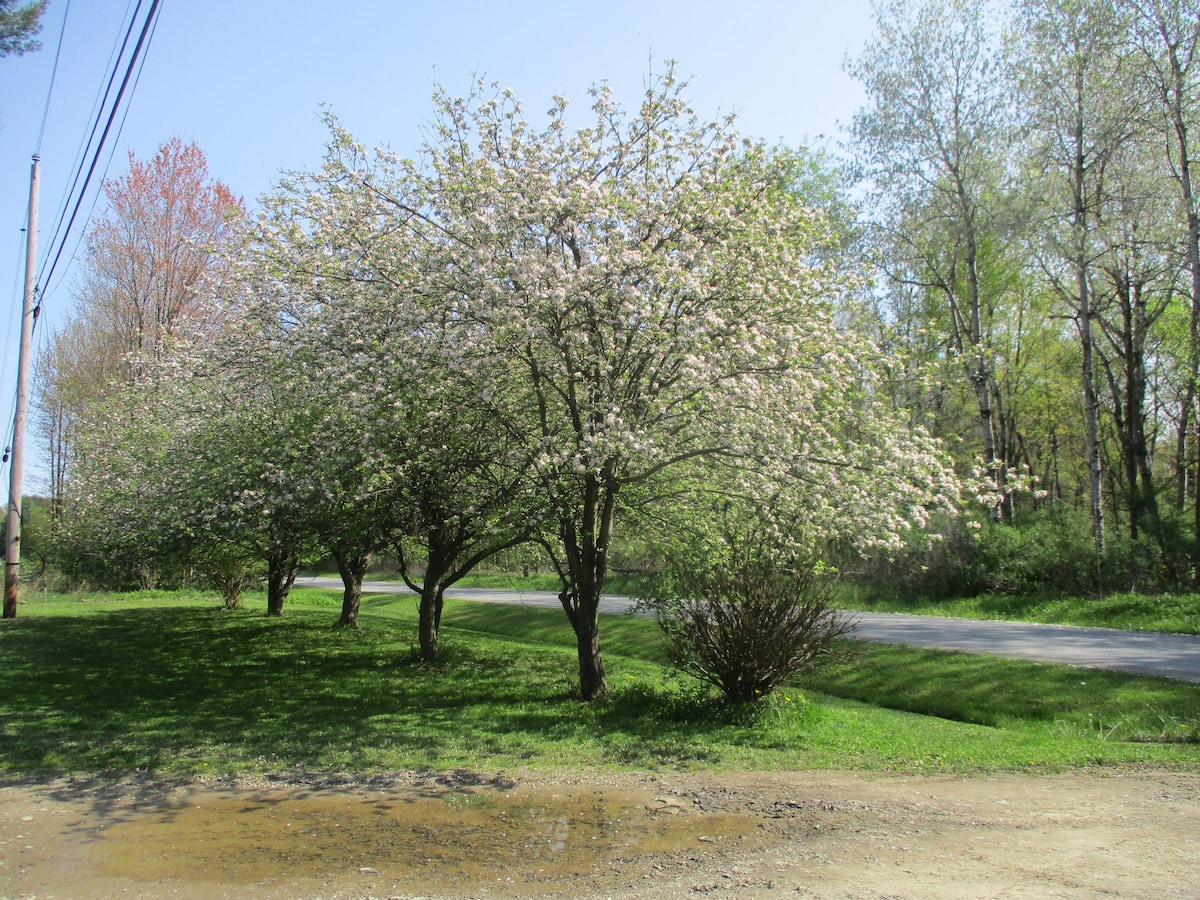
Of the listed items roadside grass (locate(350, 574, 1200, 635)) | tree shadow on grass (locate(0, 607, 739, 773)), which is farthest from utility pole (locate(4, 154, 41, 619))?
roadside grass (locate(350, 574, 1200, 635))

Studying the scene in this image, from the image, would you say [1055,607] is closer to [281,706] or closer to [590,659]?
[590,659]

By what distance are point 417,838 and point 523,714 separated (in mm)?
4280

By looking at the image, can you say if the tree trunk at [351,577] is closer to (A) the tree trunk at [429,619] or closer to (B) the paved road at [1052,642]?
(A) the tree trunk at [429,619]

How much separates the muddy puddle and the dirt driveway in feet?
0.06

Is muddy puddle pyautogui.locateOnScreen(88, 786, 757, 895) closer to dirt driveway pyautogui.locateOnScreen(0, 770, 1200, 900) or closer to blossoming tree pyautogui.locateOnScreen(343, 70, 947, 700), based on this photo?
dirt driveway pyautogui.locateOnScreen(0, 770, 1200, 900)

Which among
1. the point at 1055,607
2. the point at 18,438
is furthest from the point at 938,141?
the point at 18,438

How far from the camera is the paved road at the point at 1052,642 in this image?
11481mm

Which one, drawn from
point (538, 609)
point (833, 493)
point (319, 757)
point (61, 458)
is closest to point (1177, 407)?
point (538, 609)

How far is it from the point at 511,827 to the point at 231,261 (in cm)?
853

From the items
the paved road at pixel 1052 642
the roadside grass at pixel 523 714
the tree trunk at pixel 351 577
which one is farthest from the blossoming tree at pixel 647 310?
the tree trunk at pixel 351 577

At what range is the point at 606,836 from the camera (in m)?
6.13

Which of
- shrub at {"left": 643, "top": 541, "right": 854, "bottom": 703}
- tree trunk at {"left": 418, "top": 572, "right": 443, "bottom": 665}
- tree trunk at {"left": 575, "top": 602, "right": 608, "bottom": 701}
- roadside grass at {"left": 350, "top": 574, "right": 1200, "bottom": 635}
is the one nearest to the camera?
shrub at {"left": 643, "top": 541, "right": 854, "bottom": 703}

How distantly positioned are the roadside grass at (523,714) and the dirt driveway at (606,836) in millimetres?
703

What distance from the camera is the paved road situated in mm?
11481
